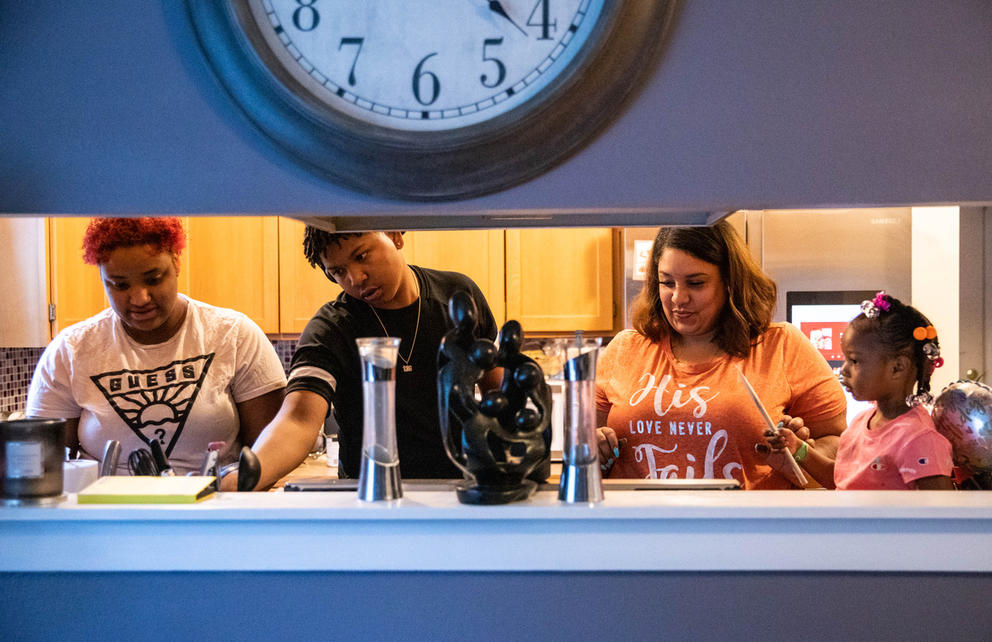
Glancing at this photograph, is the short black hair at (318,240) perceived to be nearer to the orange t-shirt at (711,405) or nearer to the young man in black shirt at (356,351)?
Result: the young man in black shirt at (356,351)

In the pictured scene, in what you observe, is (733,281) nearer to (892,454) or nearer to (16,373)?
(892,454)

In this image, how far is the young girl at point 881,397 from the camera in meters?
1.70

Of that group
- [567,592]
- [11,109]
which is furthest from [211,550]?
[11,109]

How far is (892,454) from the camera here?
167 cm

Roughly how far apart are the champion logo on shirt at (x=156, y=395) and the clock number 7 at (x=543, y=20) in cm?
155

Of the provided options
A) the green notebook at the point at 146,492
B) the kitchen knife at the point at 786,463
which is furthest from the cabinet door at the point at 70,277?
the kitchen knife at the point at 786,463

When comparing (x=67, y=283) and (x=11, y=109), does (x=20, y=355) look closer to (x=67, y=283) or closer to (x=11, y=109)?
(x=67, y=283)

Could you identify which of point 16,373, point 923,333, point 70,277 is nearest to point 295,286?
point 70,277

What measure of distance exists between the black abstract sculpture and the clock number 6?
0.25 metres

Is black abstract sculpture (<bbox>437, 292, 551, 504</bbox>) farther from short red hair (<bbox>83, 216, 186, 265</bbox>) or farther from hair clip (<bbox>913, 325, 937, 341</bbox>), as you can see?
short red hair (<bbox>83, 216, 186, 265</bbox>)

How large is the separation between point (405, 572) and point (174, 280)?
150 centimetres

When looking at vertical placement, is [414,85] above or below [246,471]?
above

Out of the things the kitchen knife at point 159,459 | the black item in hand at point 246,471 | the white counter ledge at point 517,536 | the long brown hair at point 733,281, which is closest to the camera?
the white counter ledge at point 517,536

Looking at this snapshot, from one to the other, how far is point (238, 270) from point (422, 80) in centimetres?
300
